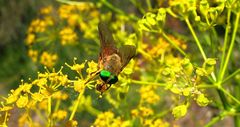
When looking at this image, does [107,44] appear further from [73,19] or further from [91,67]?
[73,19]

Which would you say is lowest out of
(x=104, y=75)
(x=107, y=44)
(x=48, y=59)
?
(x=48, y=59)

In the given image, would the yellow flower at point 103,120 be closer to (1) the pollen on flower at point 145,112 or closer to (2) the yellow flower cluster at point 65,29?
(1) the pollen on flower at point 145,112

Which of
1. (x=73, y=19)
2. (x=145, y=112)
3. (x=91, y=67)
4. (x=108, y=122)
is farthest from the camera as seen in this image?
(x=73, y=19)

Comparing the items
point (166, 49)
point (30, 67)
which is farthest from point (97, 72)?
point (30, 67)

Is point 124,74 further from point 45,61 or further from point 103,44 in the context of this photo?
point 45,61

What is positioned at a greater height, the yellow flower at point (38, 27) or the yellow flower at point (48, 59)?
the yellow flower at point (38, 27)

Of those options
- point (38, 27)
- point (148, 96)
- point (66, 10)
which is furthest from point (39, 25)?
point (148, 96)

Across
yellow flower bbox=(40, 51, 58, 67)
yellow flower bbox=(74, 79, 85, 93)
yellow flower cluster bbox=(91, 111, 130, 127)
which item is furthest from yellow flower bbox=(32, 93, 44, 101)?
yellow flower bbox=(40, 51, 58, 67)

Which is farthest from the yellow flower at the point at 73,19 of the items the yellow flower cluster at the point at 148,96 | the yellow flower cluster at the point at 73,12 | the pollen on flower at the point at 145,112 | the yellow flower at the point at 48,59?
the pollen on flower at the point at 145,112
